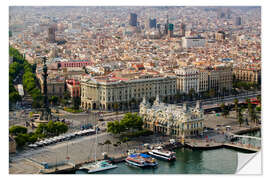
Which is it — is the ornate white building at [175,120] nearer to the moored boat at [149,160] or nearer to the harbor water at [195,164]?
the harbor water at [195,164]

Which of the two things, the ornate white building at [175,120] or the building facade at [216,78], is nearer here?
the ornate white building at [175,120]

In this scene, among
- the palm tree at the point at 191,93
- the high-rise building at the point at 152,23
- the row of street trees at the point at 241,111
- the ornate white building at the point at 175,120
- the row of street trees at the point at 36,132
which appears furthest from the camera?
the high-rise building at the point at 152,23

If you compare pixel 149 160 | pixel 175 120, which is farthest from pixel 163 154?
pixel 175 120

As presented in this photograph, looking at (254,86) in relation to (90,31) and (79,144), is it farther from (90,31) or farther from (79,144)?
(90,31)

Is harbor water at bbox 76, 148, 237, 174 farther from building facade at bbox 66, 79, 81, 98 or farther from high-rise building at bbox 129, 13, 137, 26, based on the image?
high-rise building at bbox 129, 13, 137, 26

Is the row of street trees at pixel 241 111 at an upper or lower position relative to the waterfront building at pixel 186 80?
lower

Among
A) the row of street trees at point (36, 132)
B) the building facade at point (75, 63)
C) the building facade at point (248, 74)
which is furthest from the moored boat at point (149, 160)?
the building facade at point (75, 63)
